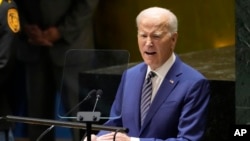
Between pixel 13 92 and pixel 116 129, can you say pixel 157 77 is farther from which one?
pixel 13 92

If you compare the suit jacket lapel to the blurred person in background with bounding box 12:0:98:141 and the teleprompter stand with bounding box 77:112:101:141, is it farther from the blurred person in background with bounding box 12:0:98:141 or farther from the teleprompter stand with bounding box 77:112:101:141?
the blurred person in background with bounding box 12:0:98:141

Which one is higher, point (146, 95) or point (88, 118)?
point (146, 95)

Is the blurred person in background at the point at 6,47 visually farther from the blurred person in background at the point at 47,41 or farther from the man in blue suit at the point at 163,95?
the man in blue suit at the point at 163,95

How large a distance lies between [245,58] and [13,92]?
2420mm

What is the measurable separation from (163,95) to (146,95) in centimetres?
11

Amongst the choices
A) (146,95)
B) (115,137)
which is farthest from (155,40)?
(115,137)

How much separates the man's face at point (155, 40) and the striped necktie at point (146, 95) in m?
0.10

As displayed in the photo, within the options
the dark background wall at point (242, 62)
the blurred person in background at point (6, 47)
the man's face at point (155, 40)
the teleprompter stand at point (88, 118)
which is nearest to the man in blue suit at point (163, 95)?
the man's face at point (155, 40)

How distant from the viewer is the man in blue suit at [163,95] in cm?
354

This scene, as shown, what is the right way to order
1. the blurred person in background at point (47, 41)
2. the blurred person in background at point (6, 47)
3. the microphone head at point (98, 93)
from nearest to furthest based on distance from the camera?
the microphone head at point (98, 93) → the blurred person in background at point (6, 47) → the blurred person in background at point (47, 41)

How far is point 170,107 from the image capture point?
3.61 meters

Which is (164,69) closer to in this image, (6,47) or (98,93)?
(98,93)

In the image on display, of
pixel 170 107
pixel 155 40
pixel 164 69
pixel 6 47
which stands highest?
pixel 6 47

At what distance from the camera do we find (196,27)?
6094 millimetres
